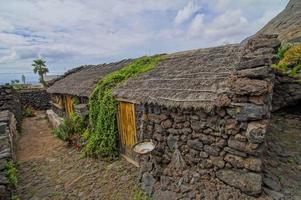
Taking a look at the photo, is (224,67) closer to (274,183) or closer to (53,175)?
(274,183)

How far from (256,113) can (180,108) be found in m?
1.67

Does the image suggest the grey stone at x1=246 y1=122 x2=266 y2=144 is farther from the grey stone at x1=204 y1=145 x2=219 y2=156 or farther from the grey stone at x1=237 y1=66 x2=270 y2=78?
the grey stone at x1=237 y1=66 x2=270 y2=78

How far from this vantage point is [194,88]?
518 cm

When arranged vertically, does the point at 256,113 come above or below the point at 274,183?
above

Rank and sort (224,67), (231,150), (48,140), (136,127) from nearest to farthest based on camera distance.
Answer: (231,150) → (224,67) → (136,127) → (48,140)

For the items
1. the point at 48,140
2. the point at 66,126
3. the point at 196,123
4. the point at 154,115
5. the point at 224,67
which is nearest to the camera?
the point at 196,123

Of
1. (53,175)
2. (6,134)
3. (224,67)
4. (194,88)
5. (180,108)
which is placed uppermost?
(224,67)

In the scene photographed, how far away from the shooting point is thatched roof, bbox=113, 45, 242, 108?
4852 mm

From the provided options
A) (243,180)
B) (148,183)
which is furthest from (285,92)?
(148,183)

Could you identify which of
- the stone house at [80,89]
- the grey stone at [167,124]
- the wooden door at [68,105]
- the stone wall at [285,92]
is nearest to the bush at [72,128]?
the stone house at [80,89]

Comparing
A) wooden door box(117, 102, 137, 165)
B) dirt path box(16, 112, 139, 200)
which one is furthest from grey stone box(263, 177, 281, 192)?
wooden door box(117, 102, 137, 165)

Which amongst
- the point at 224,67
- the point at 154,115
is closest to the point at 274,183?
the point at 224,67

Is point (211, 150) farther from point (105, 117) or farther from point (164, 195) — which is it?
point (105, 117)

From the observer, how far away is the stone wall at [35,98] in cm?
2088
